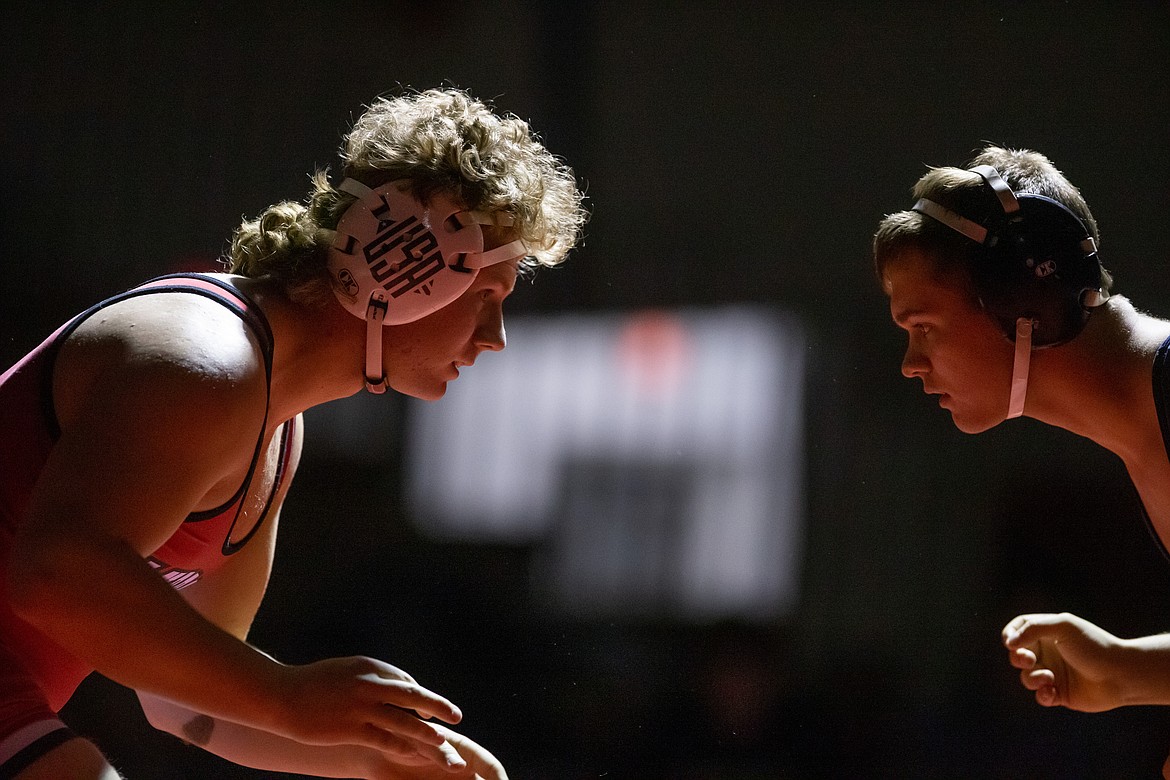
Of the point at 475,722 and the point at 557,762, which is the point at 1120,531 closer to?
the point at 557,762

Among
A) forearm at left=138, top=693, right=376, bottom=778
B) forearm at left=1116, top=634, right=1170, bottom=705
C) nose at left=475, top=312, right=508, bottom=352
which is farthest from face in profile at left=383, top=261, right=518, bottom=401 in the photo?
forearm at left=1116, top=634, right=1170, bottom=705

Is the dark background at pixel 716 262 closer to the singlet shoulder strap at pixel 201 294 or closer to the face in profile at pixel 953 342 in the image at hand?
the face in profile at pixel 953 342

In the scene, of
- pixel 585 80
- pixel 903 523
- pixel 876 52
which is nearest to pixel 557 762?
pixel 903 523

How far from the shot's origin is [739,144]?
3068 mm

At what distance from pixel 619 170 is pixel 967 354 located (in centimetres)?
180

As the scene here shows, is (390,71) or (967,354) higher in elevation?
(390,71)

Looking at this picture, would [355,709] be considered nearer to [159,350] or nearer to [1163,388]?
[159,350]

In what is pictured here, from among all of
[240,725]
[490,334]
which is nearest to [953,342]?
[490,334]

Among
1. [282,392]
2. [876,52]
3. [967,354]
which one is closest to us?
[282,392]

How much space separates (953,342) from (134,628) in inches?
46.6

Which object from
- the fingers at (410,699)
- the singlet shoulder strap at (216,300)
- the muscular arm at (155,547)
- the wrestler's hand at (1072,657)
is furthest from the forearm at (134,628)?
the wrestler's hand at (1072,657)

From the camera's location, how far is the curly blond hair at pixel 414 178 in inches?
53.3

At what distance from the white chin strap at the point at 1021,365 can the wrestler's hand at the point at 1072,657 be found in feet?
1.02

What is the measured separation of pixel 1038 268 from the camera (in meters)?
1.38
